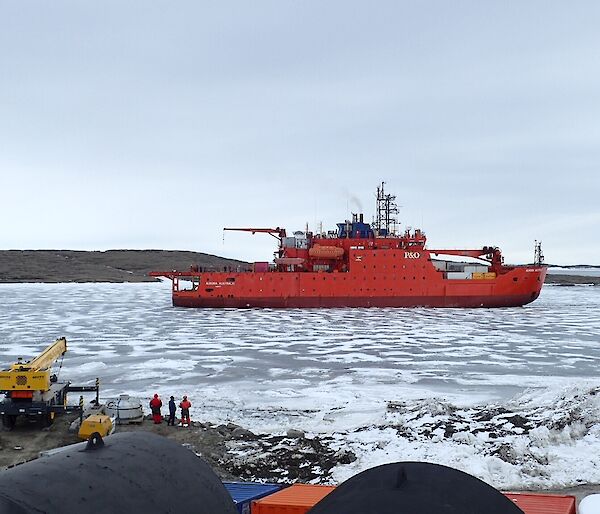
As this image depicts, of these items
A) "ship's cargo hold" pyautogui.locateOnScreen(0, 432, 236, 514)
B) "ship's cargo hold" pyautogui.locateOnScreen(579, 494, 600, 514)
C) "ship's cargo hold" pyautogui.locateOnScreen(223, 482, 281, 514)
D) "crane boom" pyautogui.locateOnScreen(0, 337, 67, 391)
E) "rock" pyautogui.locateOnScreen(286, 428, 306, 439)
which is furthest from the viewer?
"crane boom" pyautogui.locateOnScreen(0, 337, 67, 391)

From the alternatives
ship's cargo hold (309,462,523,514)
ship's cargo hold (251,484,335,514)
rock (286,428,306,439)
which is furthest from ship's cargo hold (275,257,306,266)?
ship's cargo hold (309,462,523,514)

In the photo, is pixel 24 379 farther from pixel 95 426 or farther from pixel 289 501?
pixel 289 501

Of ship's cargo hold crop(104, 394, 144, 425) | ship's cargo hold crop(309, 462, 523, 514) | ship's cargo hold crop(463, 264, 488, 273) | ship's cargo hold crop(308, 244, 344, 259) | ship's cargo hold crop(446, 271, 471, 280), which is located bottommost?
ship's cargo hold crop(104, 394, 144, 425)

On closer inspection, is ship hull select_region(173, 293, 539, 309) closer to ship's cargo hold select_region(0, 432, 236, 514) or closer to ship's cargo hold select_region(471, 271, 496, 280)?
ship's cargo hold select_region(471, 271, 496, 280)

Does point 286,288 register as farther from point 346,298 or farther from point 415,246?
point 415,246

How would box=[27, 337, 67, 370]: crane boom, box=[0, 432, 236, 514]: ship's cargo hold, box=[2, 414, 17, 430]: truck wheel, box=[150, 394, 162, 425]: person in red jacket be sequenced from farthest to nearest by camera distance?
box=[27, 337, 67, 370]: crane boom < box=[150, 394, 162, 425]: person in red jacket < box=[2, 414, 17, 430]: truck wheel < box=[0, 432, 236, 514]: ship's cargo hold

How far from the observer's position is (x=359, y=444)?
9.63 metres

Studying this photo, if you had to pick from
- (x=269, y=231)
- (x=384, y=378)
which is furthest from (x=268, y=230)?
(x=384, y=378)

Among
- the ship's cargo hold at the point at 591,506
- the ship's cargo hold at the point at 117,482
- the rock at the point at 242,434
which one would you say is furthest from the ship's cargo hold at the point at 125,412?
the ship's cargo hold at the point at 117,482

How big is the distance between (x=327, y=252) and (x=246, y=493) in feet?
109

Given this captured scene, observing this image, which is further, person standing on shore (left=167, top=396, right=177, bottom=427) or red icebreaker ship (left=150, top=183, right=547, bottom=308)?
red icebreaker ship (left=150, top=183, right=547, bottom=308)

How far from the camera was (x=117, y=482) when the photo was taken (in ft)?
8.80

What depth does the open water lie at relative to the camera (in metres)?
9.43

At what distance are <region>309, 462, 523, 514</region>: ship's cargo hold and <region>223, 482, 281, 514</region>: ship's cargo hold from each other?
3.79m
